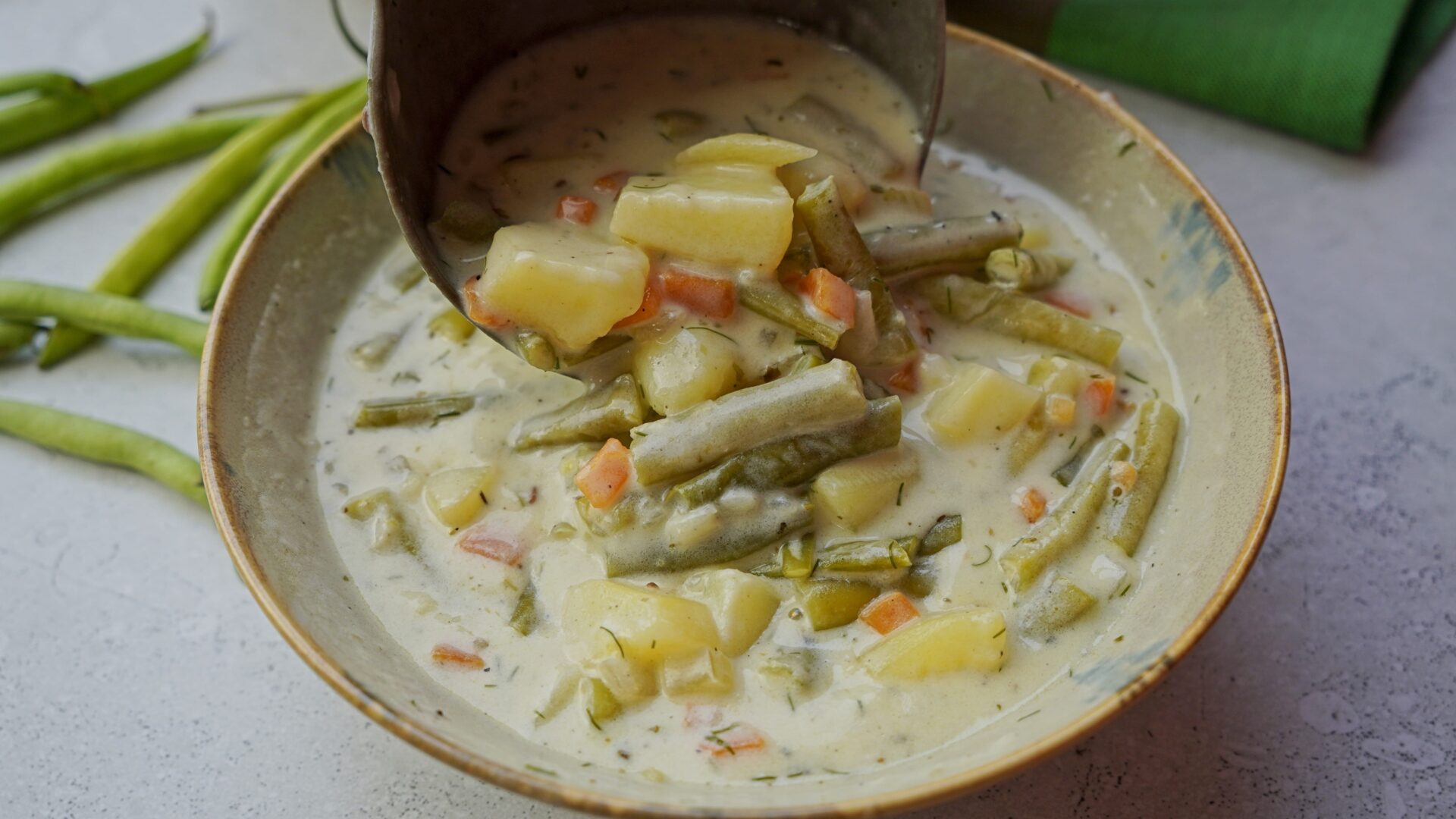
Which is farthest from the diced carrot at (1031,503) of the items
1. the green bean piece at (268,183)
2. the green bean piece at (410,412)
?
the green bean piece at (268,183)

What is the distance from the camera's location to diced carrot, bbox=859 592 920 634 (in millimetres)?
2623

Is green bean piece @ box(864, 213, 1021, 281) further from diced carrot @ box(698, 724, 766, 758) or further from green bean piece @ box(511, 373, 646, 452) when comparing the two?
diced carrot @ box(698, 724, 766, 758)

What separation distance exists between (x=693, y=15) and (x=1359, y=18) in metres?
2.39

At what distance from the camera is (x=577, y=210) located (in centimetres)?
308

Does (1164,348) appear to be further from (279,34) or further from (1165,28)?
(279,34)

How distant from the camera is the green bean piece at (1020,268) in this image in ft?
10.6

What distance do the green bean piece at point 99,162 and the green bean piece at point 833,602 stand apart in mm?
2861

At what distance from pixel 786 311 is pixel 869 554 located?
635 mm

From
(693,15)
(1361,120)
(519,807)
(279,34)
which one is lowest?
(519,807)

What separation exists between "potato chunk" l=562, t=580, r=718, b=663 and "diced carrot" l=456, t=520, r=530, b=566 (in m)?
0.22

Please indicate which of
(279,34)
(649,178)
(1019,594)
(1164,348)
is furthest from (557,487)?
(279,34)

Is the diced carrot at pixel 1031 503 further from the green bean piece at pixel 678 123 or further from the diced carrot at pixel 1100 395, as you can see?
the green bean piece at pixel 678 123

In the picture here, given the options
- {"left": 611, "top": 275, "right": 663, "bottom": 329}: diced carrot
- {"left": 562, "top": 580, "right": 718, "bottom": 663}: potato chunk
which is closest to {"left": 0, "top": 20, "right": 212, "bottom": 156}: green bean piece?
{"left": 611, "top": 275, "right": 663, "bottom": 329}: diced carrot

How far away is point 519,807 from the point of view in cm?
270
